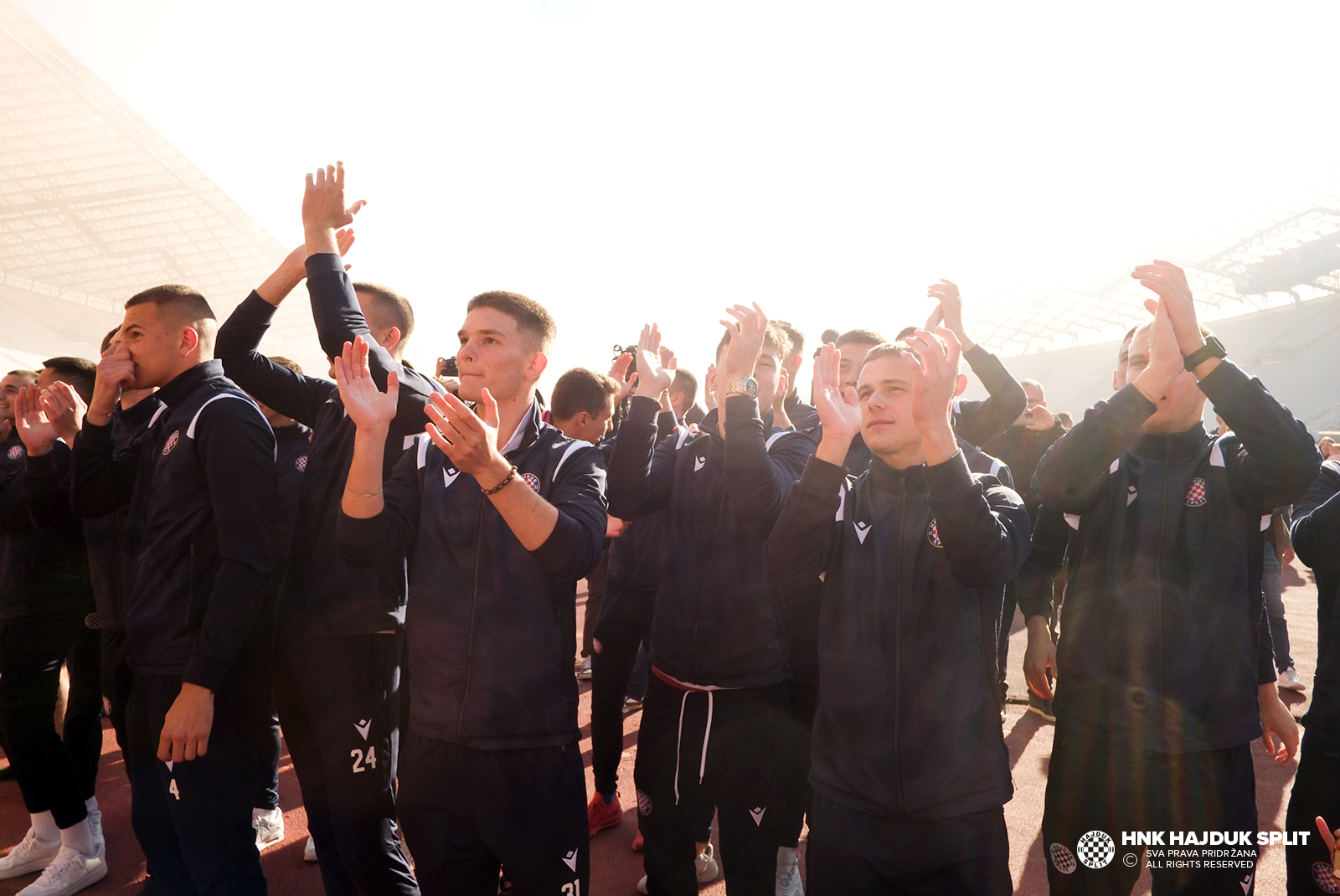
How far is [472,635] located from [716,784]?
4.29 ft

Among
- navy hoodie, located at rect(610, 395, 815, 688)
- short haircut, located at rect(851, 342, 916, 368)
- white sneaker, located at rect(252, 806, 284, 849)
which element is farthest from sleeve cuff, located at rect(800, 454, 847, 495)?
white sneaker, located at rect(252, 806, 284, 849)

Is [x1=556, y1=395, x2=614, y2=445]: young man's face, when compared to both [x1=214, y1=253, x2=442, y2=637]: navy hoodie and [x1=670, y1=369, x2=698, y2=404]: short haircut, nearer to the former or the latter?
Answer: [x1=670, y1=369, x2=698, y2=404]: short haircut

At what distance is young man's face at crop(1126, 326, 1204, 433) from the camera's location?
2557mm

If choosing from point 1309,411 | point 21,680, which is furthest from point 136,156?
point 1309,411

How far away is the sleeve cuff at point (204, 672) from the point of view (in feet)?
7.95

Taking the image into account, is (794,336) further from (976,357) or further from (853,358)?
(976,357)

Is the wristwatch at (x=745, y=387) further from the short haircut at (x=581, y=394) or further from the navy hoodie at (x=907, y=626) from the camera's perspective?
the short haircut at (x=581, y=394)

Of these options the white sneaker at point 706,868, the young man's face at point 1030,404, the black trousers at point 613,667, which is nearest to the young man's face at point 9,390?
the black trousers at point 613,667

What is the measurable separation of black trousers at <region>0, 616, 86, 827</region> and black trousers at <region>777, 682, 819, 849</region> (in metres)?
3.43

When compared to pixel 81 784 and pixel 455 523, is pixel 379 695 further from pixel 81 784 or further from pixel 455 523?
pixel 81 784

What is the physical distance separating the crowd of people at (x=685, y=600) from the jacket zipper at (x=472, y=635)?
0.05 ft

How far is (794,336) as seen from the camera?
14.9 ft

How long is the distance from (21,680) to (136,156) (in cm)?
3834

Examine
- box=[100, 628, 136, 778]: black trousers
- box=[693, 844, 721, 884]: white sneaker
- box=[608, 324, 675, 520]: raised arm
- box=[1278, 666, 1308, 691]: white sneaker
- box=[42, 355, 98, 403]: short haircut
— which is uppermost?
box=[42, 355, 98, 403]: short haircut
